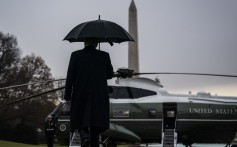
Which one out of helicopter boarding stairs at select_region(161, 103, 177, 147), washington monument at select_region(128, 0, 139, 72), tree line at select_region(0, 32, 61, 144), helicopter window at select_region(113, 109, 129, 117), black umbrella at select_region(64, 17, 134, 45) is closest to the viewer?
black umbrella at select_region(64, 17, 134, 45)

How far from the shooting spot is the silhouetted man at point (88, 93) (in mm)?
5078

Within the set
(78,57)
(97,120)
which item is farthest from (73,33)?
(97,120)

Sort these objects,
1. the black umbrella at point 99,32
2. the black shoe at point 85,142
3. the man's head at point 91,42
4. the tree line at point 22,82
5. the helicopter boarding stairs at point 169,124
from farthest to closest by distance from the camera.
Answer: the tree line at point 22,82 < the helicopter boarding stairs at point 169,124 < the black umbrella at point 99,32 < the man's head at point 91,42 < the black shoe at point 85,142

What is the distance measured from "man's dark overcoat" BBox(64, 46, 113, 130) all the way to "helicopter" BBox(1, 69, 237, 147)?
7.23 m

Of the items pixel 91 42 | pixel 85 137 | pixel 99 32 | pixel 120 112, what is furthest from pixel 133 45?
pixel 85 137

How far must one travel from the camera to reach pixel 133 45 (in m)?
35.1

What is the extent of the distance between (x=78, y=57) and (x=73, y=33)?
77 cm

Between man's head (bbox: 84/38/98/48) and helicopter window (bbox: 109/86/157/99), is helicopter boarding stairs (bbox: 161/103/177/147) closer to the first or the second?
helicopter window (bbox: 109/86/157/99)

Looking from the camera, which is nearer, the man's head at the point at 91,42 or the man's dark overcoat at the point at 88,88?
the man's dark overcoat at the point at 88,88

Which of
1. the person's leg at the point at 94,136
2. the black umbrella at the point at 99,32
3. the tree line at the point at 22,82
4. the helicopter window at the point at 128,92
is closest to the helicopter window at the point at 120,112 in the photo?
the helicopter window at the point at 128,92

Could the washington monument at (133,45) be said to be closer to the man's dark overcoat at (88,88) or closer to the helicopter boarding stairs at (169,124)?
the helicopter boarding stairs at (169,124)

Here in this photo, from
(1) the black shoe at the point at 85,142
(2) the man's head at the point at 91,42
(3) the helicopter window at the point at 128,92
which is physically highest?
(2) the man's head at the point at 91,42

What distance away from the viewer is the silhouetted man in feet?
16.7

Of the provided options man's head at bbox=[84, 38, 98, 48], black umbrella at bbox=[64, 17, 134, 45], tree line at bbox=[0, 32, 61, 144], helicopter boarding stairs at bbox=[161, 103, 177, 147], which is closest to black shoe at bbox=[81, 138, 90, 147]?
man's head at bbox=[84, 38, 98, 48]
